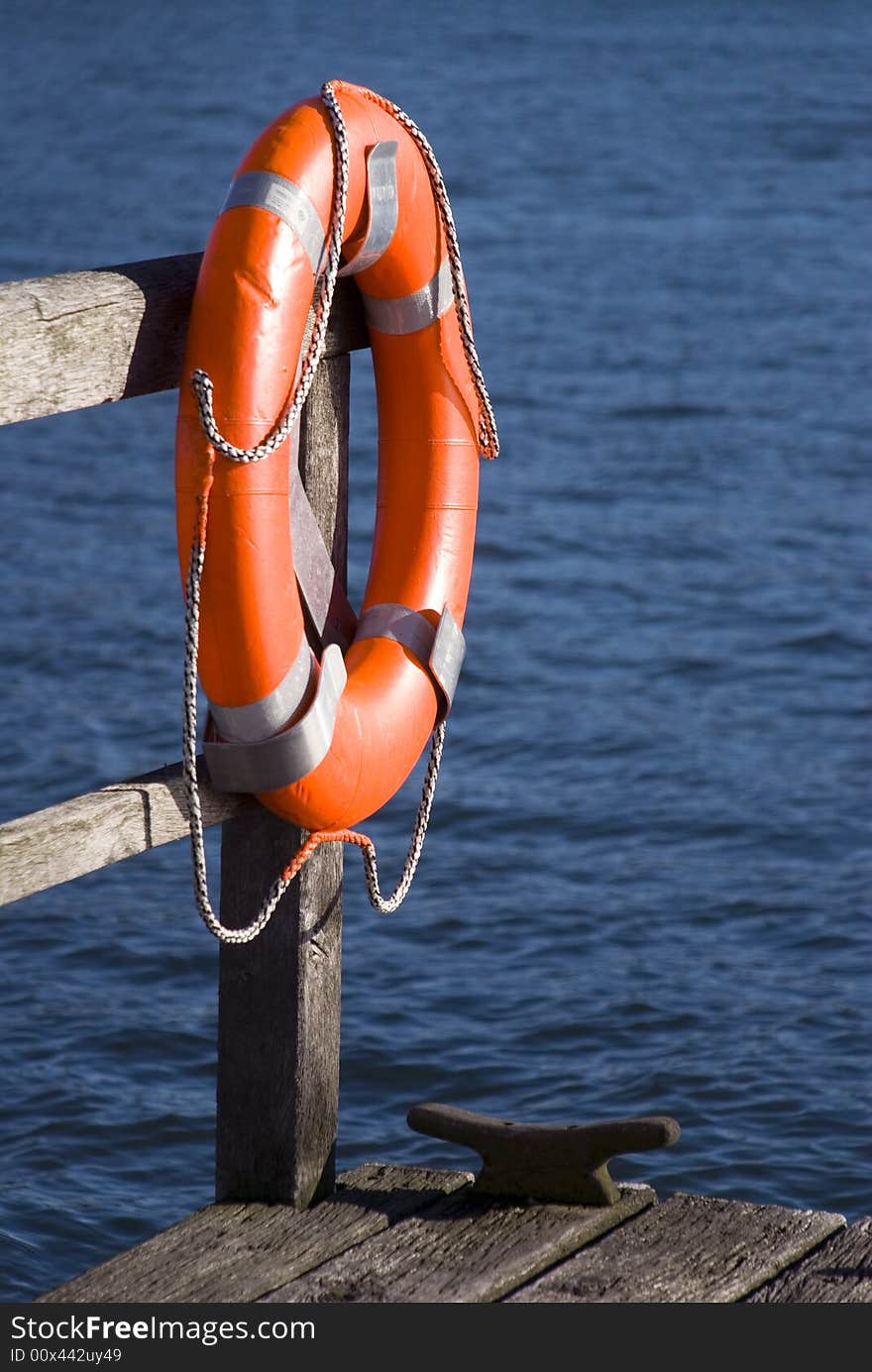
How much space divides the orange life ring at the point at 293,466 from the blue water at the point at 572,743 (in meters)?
1.31

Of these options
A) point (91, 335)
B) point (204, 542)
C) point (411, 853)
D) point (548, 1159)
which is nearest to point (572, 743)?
point (411, 853)

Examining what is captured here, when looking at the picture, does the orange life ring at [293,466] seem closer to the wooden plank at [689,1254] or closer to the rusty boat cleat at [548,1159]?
the rusty boat cleat at [548,1159]

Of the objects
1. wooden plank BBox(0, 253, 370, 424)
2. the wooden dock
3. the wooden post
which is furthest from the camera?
the wooden post

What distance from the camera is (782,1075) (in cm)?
415

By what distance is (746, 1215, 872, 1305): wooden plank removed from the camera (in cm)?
255

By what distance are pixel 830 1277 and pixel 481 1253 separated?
415 millimetres

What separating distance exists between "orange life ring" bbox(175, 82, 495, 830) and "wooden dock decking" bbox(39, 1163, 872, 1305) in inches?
19.8

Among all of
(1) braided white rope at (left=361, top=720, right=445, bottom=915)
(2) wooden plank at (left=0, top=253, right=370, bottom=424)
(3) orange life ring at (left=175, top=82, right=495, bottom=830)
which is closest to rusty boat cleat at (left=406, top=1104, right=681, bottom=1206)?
(1) braided white rope at (left=361, top=720, right=445, bottom=915)

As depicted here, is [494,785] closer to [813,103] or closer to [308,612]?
[308,612]

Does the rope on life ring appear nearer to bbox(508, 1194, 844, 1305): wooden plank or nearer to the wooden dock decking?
the wooden dock decking

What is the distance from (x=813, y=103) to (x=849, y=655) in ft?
34.5

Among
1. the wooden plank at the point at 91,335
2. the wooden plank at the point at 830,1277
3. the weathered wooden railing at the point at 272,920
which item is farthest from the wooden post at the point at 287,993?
the wooden plank at the point at 830,1277

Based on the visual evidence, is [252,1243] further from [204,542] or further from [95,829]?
[204,542]
